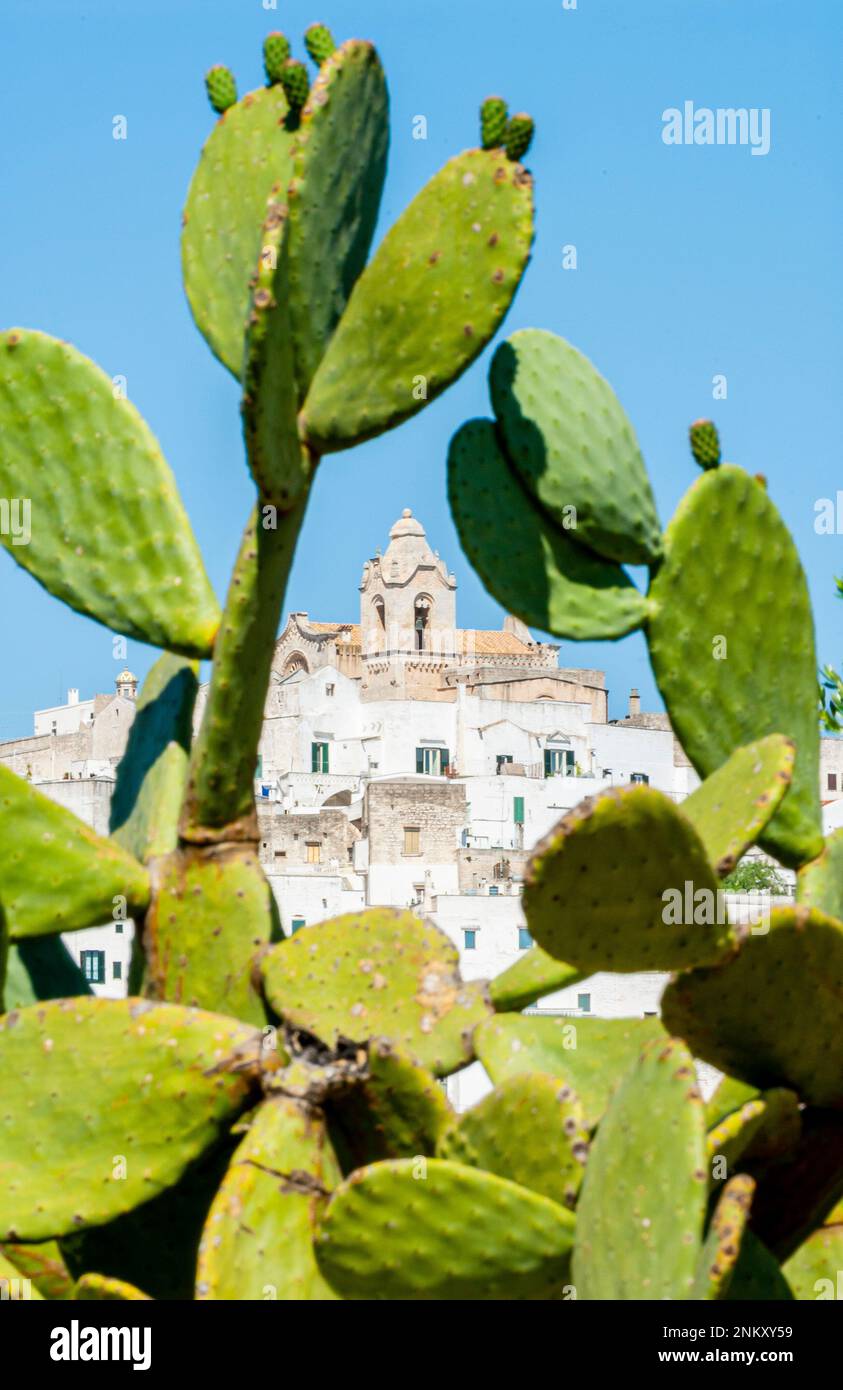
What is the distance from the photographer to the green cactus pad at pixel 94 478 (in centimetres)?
344

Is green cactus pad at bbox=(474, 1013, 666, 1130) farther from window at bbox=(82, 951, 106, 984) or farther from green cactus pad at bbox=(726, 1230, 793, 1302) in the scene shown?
window at bbox=(82, 951, 106, 984)

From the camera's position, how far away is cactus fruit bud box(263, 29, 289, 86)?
129 inches

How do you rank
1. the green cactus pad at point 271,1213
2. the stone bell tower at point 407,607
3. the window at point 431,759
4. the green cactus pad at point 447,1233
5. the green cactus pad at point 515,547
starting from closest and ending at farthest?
1. the green cactus pad at point 447,1233
2. the green cactus pad at point 271,1213
3. the green cactus pad at point 515,547
4. the window at point 431,759
5. the stone bell tower at point 407,607

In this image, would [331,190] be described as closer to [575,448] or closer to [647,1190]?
[575,448]

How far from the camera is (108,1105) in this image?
3012 mm

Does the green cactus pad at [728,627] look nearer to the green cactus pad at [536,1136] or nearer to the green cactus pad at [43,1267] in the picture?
the green cactus pad at [536,1136]

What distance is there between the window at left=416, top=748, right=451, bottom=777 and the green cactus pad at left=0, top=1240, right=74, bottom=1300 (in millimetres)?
46222

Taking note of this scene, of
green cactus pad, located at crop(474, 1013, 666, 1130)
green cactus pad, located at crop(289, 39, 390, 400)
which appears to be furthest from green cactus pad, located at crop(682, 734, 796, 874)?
green cactus pad, located at crop(289, 39, 390, 400)

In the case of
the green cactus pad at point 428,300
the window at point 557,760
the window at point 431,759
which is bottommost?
the green cactus pad at point 428,300

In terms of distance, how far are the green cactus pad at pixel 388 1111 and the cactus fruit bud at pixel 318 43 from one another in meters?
1.52

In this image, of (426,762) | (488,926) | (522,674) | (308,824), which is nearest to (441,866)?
(308,824)

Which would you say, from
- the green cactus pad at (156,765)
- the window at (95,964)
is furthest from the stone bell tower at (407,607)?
the green cactus pad at (156,765)
